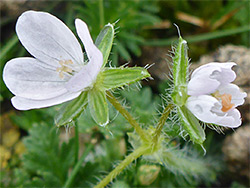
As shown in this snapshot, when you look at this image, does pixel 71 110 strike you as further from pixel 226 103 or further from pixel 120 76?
pixel 226 103

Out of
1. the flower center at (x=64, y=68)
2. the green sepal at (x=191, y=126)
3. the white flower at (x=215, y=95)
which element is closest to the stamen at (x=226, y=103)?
the white flower at (x=215, y=95)

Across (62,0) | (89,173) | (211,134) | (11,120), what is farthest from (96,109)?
(62,0)

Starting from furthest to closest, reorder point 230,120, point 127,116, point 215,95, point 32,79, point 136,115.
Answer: point 136,115
point 127,116
point 32,79
point 215,95
point 230,120

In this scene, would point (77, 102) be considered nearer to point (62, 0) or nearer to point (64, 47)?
point (64, 47)

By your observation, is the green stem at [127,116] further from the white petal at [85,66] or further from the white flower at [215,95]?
the white flower at [215,95]

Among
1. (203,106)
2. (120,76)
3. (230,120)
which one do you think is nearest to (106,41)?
(120,76)

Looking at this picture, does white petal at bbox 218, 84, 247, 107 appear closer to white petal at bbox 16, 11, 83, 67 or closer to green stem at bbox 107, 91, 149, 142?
green stem at bbox 107, 91, 149, 142

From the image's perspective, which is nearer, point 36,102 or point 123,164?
point 36,102
